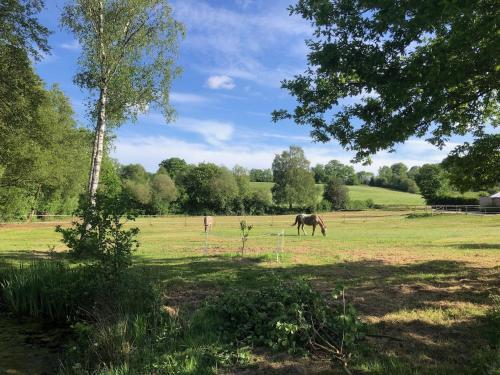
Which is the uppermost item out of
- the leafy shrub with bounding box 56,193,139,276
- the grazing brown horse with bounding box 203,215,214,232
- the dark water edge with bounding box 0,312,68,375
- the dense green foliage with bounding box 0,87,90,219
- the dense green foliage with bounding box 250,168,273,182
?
the dense green foliage with bounding box 250,168,273,182

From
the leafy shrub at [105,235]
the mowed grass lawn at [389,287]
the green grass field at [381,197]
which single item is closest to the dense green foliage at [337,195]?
the green grass field at [381,197]

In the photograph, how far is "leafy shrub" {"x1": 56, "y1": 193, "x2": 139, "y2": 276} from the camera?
28.1 ft

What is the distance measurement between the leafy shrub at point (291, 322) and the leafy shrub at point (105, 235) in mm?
2518

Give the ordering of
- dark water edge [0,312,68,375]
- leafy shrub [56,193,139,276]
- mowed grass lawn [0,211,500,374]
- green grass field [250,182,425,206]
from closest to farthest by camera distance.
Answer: mowed grass lawn [0,211,500,374], dark water edge [0,312,68,375], leafy shrub [56,193,139,276], green grass field [250,182,425,206]

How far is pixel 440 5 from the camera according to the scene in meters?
6.04

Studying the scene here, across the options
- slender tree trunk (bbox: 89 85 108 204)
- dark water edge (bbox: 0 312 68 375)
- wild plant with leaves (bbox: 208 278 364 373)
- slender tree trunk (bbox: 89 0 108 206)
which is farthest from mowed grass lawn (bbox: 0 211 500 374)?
slender tree trunk (bbox: 89 0 108 206)

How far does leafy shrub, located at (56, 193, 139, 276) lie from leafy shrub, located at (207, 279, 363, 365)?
252 cm

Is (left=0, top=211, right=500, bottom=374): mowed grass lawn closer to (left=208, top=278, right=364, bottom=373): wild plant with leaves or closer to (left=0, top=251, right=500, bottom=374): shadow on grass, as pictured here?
(left=0, top=251, right=500, bottom=374): shadow on grass

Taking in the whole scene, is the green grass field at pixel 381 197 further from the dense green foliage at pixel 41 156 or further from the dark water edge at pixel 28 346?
the dark water edge at pixel 28 346

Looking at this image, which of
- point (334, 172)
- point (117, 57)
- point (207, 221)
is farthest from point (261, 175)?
point (117, 57)

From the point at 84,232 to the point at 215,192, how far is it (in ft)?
293

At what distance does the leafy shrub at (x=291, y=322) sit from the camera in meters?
5.83

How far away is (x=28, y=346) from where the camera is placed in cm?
740

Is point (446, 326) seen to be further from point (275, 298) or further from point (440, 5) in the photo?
point (440, 5)
